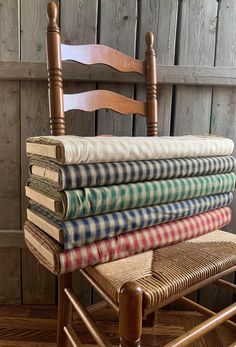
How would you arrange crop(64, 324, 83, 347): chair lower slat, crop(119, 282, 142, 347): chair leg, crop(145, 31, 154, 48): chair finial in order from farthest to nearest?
1. crop(145, 31, 154, 48): chair finial
2. crop(64, 324, 83, 347): chair lower slat
3. crop(119, 282, 142, 347): chair leg

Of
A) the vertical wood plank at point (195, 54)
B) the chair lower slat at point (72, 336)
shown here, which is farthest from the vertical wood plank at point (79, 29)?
the chair lower slat at point (72, 336)

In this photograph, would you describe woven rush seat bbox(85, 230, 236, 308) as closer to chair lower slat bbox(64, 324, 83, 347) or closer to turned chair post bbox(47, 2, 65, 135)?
chair lower slat bbox(64, 324, 83, 347)

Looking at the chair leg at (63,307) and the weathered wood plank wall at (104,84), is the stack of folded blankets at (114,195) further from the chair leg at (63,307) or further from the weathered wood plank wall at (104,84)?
the weathered wood plank wall at (104,84)

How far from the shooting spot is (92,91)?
63cm

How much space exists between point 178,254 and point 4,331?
54cm

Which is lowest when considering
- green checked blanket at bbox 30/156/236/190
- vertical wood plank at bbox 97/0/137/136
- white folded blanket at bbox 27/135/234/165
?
green checked blanket at bbox 30/156/236/190

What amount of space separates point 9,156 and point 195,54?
0.57 metres

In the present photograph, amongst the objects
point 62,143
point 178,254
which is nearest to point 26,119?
point 62,143

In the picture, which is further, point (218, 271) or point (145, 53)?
point (145, 53)

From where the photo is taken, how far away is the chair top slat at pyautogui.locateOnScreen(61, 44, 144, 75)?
59cm

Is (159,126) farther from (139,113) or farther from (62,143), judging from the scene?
(62,143)

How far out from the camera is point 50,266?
419 millimetres

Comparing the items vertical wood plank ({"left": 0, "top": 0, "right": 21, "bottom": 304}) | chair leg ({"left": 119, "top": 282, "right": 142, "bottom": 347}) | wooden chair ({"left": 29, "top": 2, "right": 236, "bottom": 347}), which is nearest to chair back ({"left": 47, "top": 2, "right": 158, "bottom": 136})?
wooden chair ({"left": 29, "top": 2, "right": 236, "bottom": 347})

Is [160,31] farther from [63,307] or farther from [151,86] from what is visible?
[63,307]
